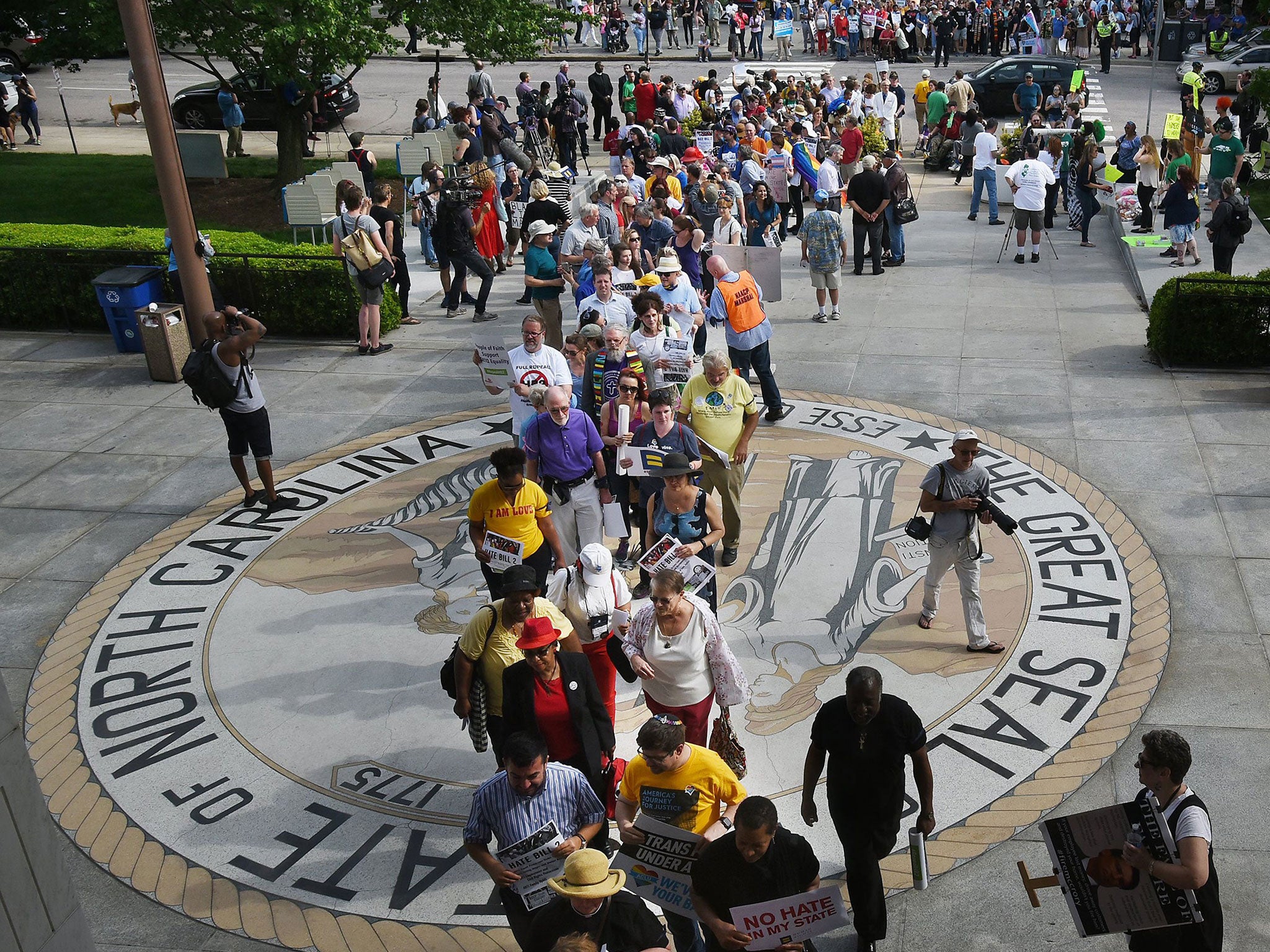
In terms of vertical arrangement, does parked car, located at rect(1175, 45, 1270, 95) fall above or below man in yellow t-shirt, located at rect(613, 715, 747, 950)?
above

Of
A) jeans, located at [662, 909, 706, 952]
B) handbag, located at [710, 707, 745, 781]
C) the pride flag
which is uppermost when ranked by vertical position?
the pride flag

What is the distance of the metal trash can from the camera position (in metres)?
14.1

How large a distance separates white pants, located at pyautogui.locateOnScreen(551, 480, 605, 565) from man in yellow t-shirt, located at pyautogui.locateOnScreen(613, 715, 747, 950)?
3.37 metres

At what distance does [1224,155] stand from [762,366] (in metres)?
11.9

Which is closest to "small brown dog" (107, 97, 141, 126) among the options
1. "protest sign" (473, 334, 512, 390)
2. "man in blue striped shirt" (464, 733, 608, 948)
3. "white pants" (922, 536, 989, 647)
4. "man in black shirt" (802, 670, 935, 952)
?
"protest sign" (473, 334, 512, 390)

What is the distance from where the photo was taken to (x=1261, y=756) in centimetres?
720

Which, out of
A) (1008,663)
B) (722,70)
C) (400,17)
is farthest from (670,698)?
(722,70)

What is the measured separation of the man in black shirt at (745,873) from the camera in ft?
16.1

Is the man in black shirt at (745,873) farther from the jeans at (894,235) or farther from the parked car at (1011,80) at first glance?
the parked car at (1011,80)

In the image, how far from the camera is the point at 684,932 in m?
5.60

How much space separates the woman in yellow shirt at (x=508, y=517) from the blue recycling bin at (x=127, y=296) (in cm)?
883

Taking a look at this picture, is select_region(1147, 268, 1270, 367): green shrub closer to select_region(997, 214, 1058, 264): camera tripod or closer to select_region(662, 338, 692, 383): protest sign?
select_region(997, 214, 1058, 264): camera tripod

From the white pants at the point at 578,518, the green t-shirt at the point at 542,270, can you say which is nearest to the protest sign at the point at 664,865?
the white pants at the point at 578,518

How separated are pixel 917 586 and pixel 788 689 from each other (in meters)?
1.72
